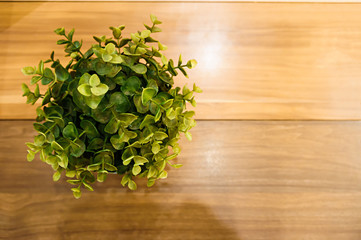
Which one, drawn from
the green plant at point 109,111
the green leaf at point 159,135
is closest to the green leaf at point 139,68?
the green plant at point 109,111

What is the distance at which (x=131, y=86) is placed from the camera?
0.50 metres

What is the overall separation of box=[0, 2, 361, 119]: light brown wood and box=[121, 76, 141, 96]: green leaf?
0.27m

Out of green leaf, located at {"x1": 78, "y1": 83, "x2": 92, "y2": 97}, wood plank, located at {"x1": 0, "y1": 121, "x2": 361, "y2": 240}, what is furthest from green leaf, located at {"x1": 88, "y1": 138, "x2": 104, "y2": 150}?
wood plank, located at {"x1": 0, "y1": 121, "x2": 361, "y2": 240}

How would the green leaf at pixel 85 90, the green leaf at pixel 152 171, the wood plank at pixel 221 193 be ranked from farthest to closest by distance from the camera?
the wood plank at pixel 221 193
the green leaf at pixel 152 171
the green leaf at pixel 85 90

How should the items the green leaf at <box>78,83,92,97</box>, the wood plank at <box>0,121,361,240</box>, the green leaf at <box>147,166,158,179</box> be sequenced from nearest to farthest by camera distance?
the green leaf at <box>78,83,92,97</box>, the green leaf at <box>147,166,158,179</box>, the wood plank at <box>0,121,361,240</box>

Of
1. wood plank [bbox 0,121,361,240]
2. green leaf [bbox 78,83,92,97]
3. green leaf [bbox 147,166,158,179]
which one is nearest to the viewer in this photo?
green leaf [bbox 78,83,92,97]

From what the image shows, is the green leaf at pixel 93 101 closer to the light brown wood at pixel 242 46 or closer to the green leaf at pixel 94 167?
the green leaf at pixel 94 167

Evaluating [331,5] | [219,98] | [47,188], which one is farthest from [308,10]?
[47,188]

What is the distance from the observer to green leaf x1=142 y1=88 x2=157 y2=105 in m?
0.47

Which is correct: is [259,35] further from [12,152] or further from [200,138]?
[12,152]

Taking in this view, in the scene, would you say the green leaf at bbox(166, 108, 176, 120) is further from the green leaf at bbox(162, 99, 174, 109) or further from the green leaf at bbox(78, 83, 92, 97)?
the green leaf at bbox(78, 83, 92, 97)

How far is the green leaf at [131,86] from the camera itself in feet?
1.63

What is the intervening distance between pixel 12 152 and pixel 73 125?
332 millimetres

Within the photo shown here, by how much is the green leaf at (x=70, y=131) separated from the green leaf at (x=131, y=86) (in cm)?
10
